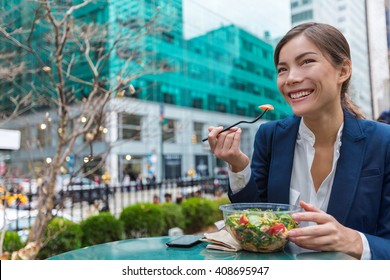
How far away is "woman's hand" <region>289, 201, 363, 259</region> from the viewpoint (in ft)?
2.16

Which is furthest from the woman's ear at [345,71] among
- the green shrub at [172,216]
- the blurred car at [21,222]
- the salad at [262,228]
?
the green shrub at [172,216]

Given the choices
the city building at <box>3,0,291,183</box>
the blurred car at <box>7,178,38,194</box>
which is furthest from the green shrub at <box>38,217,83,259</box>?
the city building at <box>3,0,291,183</box>

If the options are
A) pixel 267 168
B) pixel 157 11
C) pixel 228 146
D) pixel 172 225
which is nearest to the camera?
pixel 228 146

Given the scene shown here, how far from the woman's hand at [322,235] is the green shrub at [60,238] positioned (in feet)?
8.76

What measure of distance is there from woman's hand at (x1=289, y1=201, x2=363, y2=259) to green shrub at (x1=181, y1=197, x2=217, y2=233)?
4.07 meters

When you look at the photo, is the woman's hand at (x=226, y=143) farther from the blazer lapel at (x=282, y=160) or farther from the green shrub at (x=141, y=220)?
the green shrub at (x=141, y=220)

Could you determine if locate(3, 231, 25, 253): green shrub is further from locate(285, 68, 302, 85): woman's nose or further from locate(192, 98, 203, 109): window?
locate(192, 98, 203, 109): window

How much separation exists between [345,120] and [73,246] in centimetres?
284

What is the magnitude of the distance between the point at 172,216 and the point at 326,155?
11.8 ft

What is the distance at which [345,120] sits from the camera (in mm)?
922

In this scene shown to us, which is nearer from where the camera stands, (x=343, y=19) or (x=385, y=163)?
(x=385, y=163)

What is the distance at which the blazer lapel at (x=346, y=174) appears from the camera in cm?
82
